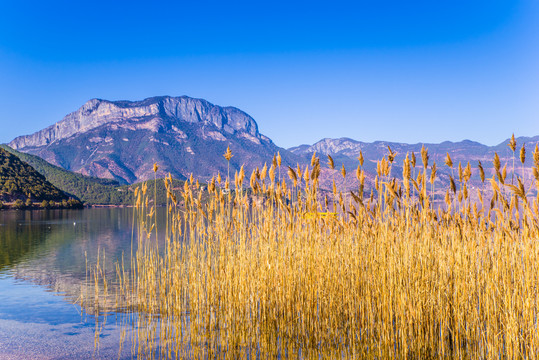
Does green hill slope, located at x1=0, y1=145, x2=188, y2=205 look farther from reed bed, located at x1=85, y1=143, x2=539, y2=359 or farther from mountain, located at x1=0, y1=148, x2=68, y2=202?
reed bed, located at x1=85, y1=143, x2=539, y2=359

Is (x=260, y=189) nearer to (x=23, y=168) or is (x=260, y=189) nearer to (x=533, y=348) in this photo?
(x=533, y=348)

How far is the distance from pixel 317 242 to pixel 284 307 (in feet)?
3.09

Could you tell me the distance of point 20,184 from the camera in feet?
271

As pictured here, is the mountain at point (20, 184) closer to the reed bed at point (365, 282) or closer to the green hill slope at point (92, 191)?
the green hill slope at point (92, 191)

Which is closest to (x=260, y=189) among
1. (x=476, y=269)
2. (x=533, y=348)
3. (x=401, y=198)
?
(x=401, y=198)

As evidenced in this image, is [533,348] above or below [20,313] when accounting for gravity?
above

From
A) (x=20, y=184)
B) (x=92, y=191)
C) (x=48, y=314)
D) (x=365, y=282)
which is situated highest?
(x=20, y=184)

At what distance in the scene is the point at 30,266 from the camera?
54.9ft

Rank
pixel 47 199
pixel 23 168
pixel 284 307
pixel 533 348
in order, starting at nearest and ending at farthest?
pixel 533 348, pixel 284 307, pixel 47 199, pixel 23 168

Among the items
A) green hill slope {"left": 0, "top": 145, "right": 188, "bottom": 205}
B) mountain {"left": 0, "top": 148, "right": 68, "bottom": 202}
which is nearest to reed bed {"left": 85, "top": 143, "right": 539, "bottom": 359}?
mountain {"left": 0, "top": 148, "right": 68, "bottom": 202}

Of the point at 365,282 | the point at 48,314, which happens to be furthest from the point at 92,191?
the point at 365,282

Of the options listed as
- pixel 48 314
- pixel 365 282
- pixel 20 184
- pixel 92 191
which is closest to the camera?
pixel 365 282

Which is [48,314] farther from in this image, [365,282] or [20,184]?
[20,184]

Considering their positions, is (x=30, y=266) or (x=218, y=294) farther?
(x=30, y=266)
